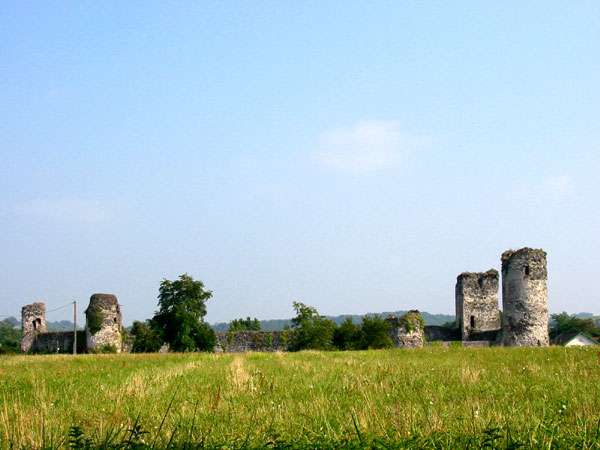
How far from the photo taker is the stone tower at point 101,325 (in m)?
48.6

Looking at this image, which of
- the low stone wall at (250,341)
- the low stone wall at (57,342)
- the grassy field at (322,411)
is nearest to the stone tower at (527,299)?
the low stone wall at (250,341)

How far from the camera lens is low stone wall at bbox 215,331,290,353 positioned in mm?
47875

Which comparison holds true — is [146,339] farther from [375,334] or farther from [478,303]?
[478,303]

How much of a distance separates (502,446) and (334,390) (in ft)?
18.2

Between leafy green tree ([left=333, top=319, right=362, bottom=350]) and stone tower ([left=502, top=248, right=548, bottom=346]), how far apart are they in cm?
832

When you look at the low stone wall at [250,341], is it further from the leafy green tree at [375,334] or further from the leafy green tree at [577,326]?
the leafy green tree at [577,326]

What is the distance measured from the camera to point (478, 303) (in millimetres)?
50656

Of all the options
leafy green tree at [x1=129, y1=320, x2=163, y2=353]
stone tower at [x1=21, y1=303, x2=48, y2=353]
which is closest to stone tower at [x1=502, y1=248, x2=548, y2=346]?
leafy green tree at [x1=129, y1=320, x2=163, y2=353]

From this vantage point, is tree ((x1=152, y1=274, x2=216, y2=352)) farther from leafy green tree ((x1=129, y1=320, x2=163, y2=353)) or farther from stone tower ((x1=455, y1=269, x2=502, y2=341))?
stone tower ((x1=455, y1=269, x2=502, y2=341))

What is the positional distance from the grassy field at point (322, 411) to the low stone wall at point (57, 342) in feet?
125

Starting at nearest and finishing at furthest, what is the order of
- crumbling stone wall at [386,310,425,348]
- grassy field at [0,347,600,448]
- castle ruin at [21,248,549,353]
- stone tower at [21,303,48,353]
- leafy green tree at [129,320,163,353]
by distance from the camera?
grassy field at [0,347,600,448] < castle ruin at [21,248,549,353] < crumbling stone wall at [386,310,425,348] < leafy green tree at [129,320,163,353] < stone tower at [21,303,48,353]

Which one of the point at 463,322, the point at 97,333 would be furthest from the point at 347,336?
the point at 97,333

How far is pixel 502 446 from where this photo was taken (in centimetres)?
576

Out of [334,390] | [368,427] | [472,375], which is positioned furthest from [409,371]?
[368,427]
